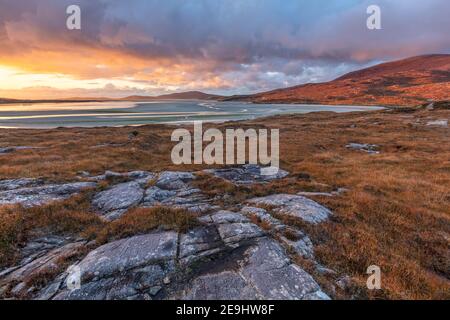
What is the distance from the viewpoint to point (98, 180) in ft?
55.0

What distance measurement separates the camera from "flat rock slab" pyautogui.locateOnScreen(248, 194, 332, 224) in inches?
401

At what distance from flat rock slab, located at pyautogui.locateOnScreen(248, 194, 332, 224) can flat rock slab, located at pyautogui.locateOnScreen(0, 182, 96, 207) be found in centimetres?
1019

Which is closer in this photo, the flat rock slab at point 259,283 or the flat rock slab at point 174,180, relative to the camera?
the flat rock slab at point 259,283

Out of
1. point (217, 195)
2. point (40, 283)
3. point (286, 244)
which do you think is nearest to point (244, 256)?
point (286, 244)

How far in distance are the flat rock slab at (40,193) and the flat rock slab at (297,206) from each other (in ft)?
33.4

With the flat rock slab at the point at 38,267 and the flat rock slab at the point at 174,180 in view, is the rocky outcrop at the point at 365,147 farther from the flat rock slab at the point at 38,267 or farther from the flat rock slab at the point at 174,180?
the flat rock slab at the point at 38,267

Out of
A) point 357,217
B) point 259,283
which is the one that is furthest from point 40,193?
point 357,217

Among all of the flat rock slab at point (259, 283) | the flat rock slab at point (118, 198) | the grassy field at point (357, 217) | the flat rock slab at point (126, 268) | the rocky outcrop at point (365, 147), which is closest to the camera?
the flat rock slab at point (259, 283)

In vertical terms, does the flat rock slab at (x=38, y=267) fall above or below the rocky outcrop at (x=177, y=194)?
below

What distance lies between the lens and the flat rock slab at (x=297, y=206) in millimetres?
10188

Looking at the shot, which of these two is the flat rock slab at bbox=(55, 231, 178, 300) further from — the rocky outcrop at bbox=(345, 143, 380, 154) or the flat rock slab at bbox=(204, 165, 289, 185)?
the rocky outcrop at bbox=(345, 143, 380, 154)

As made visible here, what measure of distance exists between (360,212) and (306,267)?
20.0ft

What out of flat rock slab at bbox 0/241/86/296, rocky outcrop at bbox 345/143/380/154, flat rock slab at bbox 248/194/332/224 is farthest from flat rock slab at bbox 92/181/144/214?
rocky outcrop at bbox 345/143/380/154

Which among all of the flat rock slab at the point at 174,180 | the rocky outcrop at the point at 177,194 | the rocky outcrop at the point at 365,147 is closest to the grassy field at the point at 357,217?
the rocky outcrop at the point at 177,194
